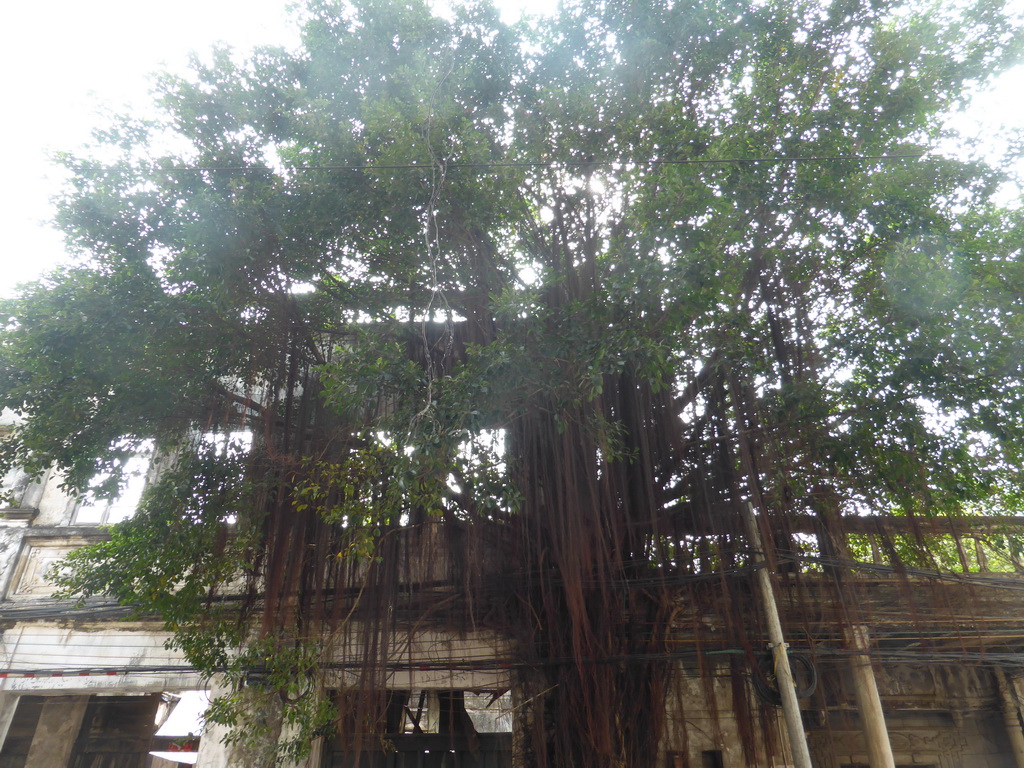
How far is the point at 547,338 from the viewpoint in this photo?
4.53m

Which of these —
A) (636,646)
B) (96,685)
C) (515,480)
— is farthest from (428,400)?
(96,685)

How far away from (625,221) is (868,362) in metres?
2.10

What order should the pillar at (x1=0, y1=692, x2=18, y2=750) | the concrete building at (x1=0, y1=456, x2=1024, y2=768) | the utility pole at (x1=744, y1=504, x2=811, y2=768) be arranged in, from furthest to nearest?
the pillar at (x1=0, y1=692, x2=18, y2=750) → the concrete building at (x1=0, y1=456, x2=1024, y2=768) → the utility pole at (x1=744, y1=504, x2=811, y2=768)

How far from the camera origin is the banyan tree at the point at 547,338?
4543mm

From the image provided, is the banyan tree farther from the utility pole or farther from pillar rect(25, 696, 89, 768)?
pillar rect(25, 696, 89, 768)

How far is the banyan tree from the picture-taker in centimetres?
454

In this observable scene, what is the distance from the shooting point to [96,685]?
21.6ft

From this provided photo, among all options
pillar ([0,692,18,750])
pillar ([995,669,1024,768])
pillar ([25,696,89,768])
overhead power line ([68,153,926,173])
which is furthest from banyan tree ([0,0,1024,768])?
pillar ([25,696,89,768])

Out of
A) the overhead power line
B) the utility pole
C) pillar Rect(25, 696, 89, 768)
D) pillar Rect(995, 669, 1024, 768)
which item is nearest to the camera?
the utility pole

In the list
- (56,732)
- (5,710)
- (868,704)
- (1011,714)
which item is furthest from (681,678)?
(56,732)

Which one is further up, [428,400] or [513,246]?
[513,246]

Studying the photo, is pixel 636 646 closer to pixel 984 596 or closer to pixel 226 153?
pixel 984 596

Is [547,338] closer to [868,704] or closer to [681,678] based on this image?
[681,678]

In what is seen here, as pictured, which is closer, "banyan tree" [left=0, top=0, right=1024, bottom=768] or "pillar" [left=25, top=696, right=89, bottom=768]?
"banyan tree" [left=0, top=0, right=1024, bottom=768]
